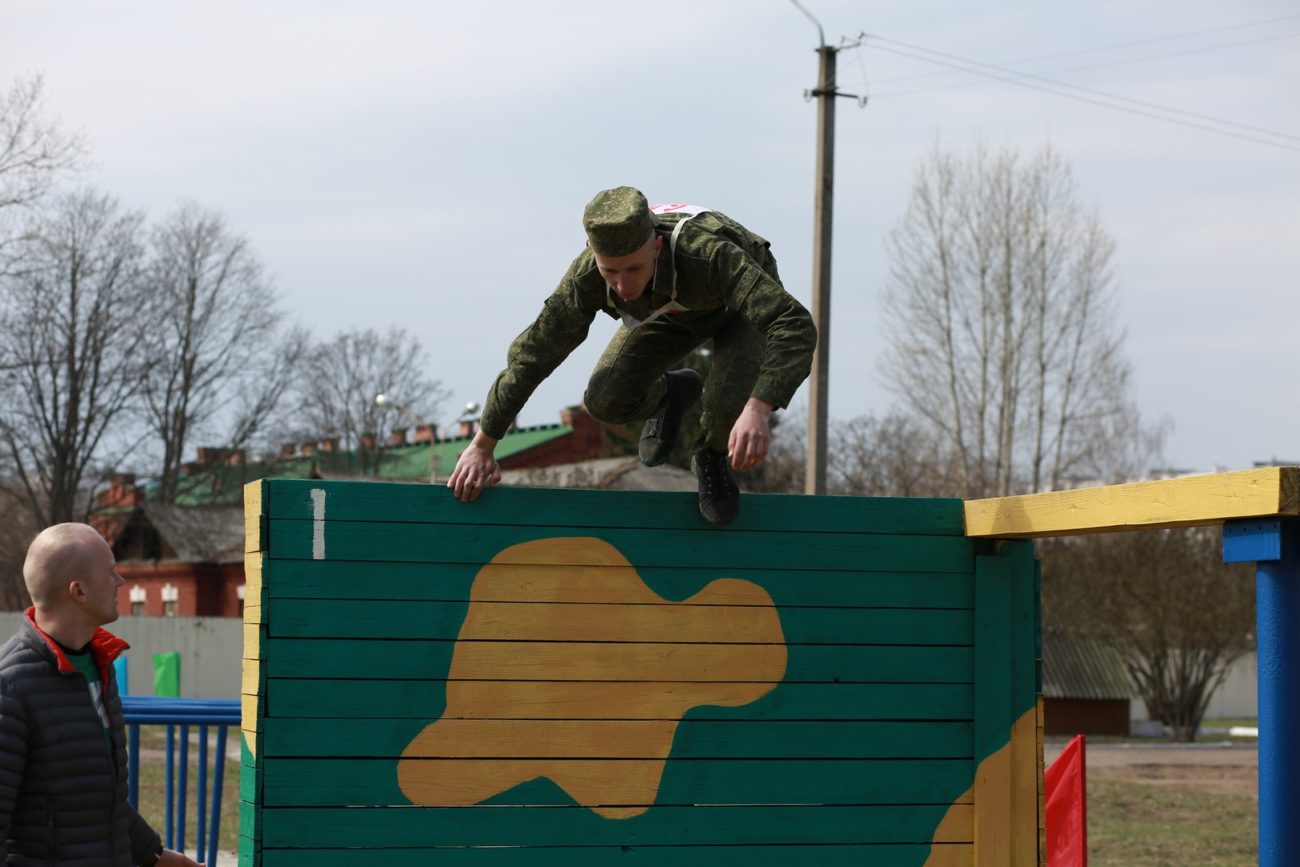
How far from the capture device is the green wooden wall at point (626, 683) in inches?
171

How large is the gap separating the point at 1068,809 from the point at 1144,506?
2.73 meters

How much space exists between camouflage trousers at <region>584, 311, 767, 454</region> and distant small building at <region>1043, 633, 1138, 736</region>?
22.1 m

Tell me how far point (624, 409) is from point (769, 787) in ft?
4.25

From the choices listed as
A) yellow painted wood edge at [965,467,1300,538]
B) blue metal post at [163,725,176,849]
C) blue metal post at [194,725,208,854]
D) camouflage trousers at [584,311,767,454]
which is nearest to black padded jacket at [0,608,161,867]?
camouflage trousers at [584,311,767,454]

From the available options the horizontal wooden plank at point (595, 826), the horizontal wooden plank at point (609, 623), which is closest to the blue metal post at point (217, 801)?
the horizontal wooden plank at point (595, 826)

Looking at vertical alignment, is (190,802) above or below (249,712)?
below

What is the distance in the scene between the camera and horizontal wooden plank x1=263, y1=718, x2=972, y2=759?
14.2 feet

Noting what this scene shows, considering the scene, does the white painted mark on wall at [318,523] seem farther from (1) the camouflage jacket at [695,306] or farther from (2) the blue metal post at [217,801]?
(2) the blue metal post at [217,801]

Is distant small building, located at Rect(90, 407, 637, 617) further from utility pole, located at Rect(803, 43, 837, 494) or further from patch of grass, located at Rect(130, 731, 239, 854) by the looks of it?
utility pole, located at Rect(803, 43, 837, 494)

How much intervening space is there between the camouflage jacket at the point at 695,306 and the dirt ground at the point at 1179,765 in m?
11.0

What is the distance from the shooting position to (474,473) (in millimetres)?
4469

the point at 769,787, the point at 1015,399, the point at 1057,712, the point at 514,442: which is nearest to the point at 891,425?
the point at 1015,399

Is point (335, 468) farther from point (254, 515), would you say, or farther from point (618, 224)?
point (618, 224)

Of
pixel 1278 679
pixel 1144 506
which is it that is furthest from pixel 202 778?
pixel 1278 679
